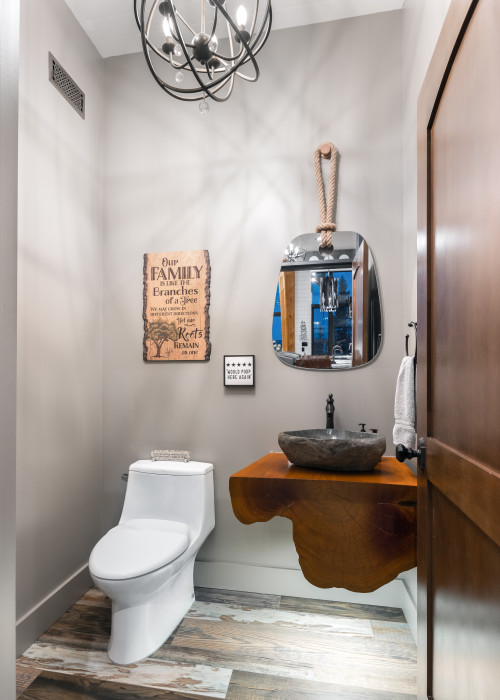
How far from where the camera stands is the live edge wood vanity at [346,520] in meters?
1.48

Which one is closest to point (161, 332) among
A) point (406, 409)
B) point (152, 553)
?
point (152, 553)

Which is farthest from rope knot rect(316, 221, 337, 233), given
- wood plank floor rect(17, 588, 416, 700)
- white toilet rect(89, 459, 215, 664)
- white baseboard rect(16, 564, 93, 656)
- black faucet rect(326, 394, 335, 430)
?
white baseboard rect(16, 564, 93, 656)

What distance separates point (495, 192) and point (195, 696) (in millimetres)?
1831

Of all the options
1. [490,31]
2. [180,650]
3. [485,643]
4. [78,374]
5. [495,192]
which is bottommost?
[180,650]

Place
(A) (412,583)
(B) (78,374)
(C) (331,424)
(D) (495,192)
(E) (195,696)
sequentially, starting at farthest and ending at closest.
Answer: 1. (B) (78,374)
2. (C) (331,424)
3. (A) (412,583)
4. (E) (195,696)
5. (D) (495,192)

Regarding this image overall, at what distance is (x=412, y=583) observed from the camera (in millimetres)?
1973

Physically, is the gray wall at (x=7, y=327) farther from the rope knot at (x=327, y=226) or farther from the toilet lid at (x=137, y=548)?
the rope knot at (x=327, y=226)

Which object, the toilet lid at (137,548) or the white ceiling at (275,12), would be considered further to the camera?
the white ceiling at (275,12)

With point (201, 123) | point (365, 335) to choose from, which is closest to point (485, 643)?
point (365, 335)

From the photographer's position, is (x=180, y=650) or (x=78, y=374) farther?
(x=78, y=374)

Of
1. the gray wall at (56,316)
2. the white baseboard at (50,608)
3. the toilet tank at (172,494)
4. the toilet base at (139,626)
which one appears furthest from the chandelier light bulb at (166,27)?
the white baseboard at (50,608)

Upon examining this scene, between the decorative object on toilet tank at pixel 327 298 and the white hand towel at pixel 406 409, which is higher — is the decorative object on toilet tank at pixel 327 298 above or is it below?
above

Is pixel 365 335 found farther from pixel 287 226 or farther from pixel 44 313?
pixel 44 313

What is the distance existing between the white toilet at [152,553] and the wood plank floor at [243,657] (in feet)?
0.29
